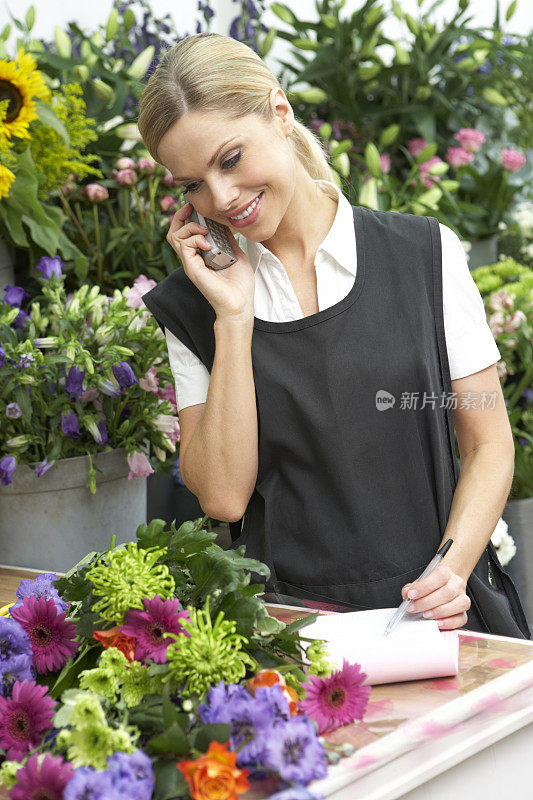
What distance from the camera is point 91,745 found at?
58cm

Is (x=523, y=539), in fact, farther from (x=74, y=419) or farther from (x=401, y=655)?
(x=401, y=655)

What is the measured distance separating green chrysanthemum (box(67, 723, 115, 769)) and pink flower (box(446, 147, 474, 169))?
2061 mm

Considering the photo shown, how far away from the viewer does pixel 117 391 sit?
1.33 meters

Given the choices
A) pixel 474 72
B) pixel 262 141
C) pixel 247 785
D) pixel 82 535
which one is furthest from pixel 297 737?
pixel 474 72

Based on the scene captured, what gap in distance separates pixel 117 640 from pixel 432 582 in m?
0.36

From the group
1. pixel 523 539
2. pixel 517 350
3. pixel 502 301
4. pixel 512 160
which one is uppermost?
pixel 512 160

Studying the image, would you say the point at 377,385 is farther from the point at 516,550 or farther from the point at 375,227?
the point at 516,550

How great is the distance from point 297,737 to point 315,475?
60 centimetres

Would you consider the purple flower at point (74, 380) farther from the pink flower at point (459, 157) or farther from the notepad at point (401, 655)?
the pink flower at point (459, 157)

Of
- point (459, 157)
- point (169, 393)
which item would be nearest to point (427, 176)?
point (459, 157)

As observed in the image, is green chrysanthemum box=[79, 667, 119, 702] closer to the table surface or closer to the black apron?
the table surface

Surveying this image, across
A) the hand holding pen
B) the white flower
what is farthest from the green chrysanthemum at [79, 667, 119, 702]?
the white flower

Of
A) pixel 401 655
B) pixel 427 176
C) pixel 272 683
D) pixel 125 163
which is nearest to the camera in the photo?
pixel 272 683

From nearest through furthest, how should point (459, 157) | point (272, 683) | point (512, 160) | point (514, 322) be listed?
point (272, 683)
point (514, 322)
point (459, 157)
point (512, 160)
